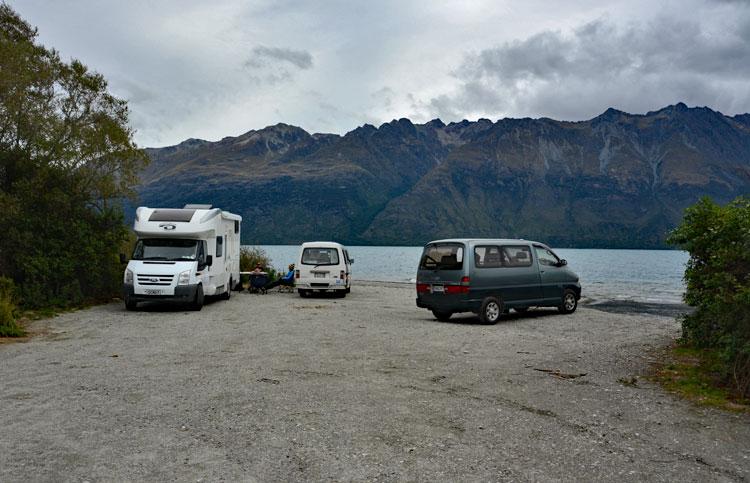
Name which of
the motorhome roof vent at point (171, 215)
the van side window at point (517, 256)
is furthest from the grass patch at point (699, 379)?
the motorhome roof vent at point (171, 215)

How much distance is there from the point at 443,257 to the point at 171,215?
9.14 metres

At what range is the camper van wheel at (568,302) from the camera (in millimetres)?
18094

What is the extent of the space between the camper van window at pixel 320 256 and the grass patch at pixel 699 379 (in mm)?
14537

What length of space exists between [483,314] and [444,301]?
110 cm

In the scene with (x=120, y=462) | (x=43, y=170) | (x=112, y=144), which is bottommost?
(x=120, y=462)

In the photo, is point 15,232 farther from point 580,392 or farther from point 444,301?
point 580,392

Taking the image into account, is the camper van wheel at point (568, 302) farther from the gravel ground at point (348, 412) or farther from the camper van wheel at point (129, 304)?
the camper van wheel at point (129, 304)

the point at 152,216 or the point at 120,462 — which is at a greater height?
the point at 152,216

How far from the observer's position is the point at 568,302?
1830 centimetres

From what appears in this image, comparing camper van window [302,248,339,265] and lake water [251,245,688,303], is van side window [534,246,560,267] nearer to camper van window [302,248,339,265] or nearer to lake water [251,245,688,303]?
lake water [251,245,688,303]

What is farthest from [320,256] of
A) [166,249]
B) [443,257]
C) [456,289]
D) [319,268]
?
[456,289]

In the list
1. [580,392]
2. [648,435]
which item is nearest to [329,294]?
[580,392]

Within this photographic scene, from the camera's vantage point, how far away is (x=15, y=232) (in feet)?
57.2

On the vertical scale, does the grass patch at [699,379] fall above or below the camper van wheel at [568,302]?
below
